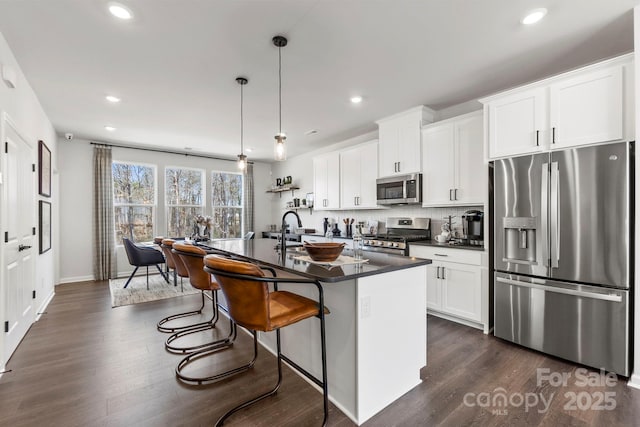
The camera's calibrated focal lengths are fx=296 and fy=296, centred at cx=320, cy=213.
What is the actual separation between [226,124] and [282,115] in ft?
3.32

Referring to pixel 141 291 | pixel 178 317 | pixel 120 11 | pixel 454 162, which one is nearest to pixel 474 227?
pixel 454 162

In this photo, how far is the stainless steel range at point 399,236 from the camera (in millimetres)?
3812

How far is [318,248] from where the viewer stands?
197 cm

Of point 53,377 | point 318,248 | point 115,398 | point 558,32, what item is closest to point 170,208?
point 53,377

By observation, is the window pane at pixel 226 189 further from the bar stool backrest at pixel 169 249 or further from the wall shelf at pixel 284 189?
the bar stool backrest at pixel 169 249

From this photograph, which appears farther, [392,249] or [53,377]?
[392,249]

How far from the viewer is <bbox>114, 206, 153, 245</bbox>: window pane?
6.02 m

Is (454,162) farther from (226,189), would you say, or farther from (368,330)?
(226,189)

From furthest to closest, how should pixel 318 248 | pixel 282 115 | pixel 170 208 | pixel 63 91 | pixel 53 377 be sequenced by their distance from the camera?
pixel 170 208 < pixel 282 115 < pixel 63 91 < pixel 53 377 < pixel 318 248

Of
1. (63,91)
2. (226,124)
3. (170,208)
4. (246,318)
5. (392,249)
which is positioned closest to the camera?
(246,318)

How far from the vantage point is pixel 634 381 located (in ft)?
6.91

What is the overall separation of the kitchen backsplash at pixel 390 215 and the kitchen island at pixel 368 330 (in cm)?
207

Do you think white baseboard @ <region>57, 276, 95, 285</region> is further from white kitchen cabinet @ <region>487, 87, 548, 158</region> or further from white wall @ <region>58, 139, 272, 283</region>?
white kitchen cabinet @ <region>487, 87, 548, 158</region>

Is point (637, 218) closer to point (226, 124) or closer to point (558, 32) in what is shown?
point (558, 32)
